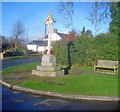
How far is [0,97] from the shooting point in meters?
6.89

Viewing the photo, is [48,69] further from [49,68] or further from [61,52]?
[61,52]

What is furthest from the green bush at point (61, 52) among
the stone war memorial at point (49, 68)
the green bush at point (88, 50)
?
the stone war memorial at point (49, 68)

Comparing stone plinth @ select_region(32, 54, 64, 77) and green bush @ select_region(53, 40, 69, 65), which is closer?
stone plinth @ select_region(32, 54, 64, 77)

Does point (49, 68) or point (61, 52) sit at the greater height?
point (61, 52)

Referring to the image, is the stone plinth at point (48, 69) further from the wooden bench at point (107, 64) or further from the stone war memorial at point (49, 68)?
the wooden bench at point (107, 64)

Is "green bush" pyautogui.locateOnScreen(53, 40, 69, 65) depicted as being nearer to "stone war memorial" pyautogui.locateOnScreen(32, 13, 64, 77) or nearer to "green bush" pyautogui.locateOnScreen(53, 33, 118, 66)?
"green bush" pyautogui.locateOnScreen(53, 33, 118, 66)

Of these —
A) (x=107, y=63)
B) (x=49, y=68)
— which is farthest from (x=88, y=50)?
(x=49, y=68)

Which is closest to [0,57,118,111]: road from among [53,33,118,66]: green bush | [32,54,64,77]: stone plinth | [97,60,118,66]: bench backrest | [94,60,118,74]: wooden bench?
[32,54,64,77]: stone plinth

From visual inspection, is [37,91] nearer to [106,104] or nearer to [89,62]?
[106,104]

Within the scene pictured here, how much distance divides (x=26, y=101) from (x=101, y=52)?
1107 cm

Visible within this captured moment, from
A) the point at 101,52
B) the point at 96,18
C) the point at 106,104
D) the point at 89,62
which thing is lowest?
the point at 106,104

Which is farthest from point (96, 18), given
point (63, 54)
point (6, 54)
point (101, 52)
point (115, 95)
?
point (6, 54)

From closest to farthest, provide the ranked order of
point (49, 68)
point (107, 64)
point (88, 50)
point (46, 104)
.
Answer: point (46, 104), point (49, 68), point (107, 64), point (88, 50)

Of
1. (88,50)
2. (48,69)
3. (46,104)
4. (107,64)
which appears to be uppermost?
(88,50)
